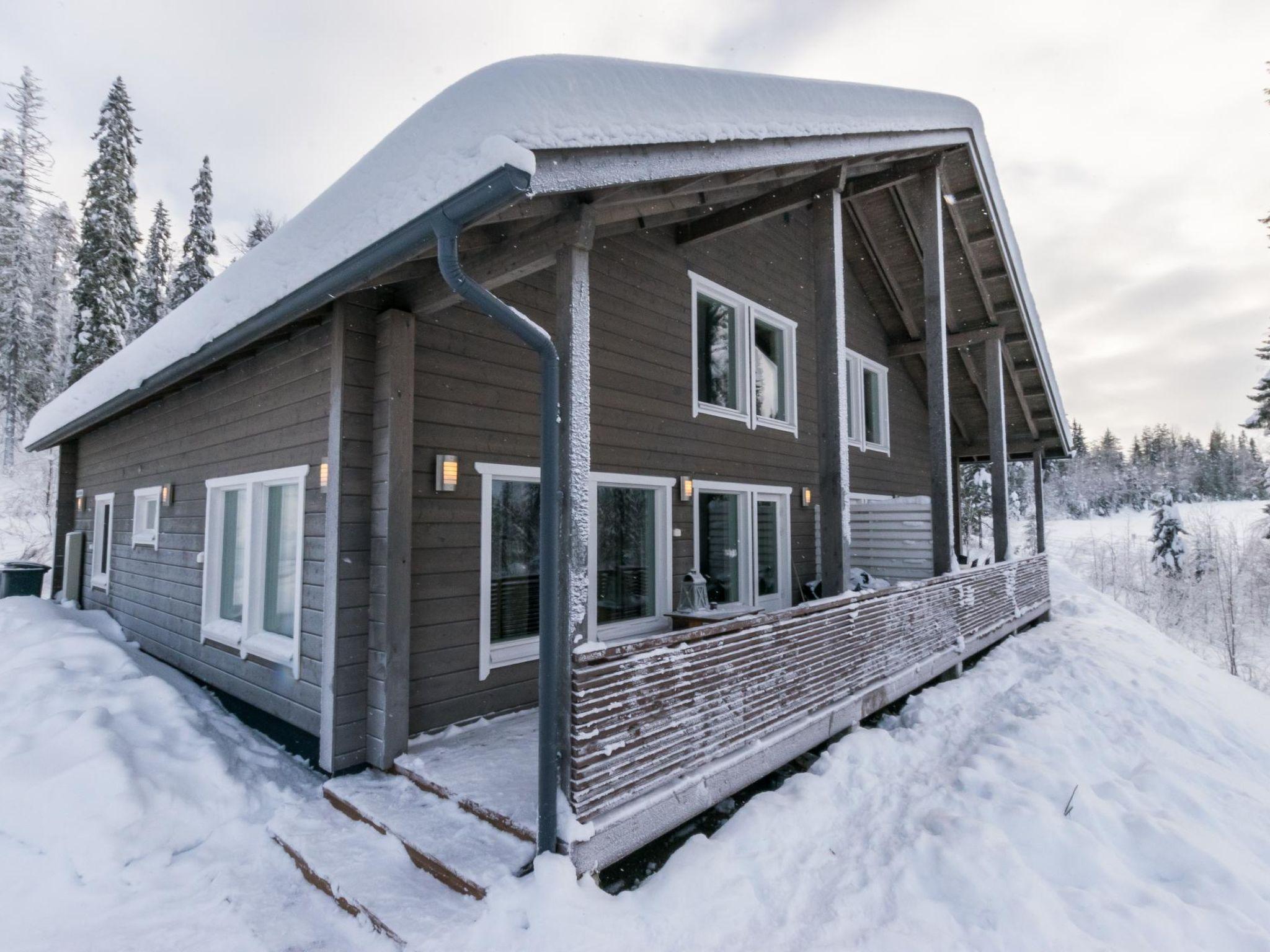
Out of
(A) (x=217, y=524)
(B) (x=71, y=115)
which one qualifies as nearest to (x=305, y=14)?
(A) (x=217, y=524)

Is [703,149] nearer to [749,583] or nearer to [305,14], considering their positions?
[749,583]

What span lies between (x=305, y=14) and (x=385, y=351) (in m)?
6.42

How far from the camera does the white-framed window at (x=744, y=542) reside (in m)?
6.38

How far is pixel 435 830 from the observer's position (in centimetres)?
283

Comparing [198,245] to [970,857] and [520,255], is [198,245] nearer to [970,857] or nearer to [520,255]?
[520,255]

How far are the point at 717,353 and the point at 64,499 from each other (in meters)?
9.71

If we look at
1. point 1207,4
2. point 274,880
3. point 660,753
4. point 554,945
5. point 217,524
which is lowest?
point 274,880

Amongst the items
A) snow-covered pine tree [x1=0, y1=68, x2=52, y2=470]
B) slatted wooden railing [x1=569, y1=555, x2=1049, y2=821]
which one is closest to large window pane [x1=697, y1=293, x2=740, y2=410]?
slatted wooden railing [x1=569, y1=555, x2=1049, y2=821]

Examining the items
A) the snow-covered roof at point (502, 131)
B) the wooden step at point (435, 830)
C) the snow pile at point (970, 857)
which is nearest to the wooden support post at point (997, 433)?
the snow pile at point (970, 857)

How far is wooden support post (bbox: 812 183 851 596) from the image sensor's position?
4.79 metres

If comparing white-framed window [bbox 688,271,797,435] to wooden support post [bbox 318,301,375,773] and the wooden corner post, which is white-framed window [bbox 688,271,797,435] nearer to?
wooden support post [bbox 318,301,375,773]

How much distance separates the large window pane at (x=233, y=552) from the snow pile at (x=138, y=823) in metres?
0.75

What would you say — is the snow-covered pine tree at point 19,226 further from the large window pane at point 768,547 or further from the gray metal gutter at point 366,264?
the large window pane at point 768,547

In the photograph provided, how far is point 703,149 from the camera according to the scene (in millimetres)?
3105
